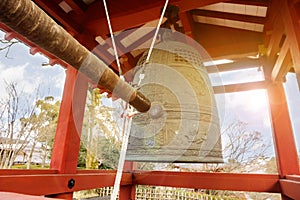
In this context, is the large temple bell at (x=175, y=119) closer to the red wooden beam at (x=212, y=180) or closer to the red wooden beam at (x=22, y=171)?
the red wooden beam at (x=22, y=171)

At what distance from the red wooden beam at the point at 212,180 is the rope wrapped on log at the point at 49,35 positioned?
197 cm

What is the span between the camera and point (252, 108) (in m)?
4.55

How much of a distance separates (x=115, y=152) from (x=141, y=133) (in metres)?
1.67

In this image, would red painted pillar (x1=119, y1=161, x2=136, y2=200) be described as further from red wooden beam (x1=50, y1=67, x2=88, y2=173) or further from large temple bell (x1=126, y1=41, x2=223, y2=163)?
large temple bell (x1=126, y1=41, x2=223, y2=163)

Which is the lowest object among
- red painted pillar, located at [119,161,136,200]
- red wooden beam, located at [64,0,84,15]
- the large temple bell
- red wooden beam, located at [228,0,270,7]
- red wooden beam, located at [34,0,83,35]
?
red painted pillar, located at [119,161,136,200]

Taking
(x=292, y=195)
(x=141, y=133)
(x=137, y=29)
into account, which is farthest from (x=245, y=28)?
(x=141, y=133)

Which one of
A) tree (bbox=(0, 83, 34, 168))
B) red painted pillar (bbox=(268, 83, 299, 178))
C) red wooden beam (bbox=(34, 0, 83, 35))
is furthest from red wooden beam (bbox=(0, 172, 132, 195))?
tree (bbox=(0, 83, 34, 168))

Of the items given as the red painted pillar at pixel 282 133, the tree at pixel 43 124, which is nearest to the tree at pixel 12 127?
the tree at pixel 43 124

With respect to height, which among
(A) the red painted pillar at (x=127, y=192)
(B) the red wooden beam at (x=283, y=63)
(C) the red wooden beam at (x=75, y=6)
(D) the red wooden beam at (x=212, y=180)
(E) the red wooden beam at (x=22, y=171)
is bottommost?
(A) the red painted pillar at (x=127, y=192)

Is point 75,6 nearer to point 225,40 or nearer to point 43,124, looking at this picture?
point 225,40

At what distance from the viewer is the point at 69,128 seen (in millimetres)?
1517

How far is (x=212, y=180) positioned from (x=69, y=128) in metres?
1.51

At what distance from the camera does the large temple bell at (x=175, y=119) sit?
0.93 meters

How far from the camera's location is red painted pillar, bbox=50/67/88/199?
1476mm
